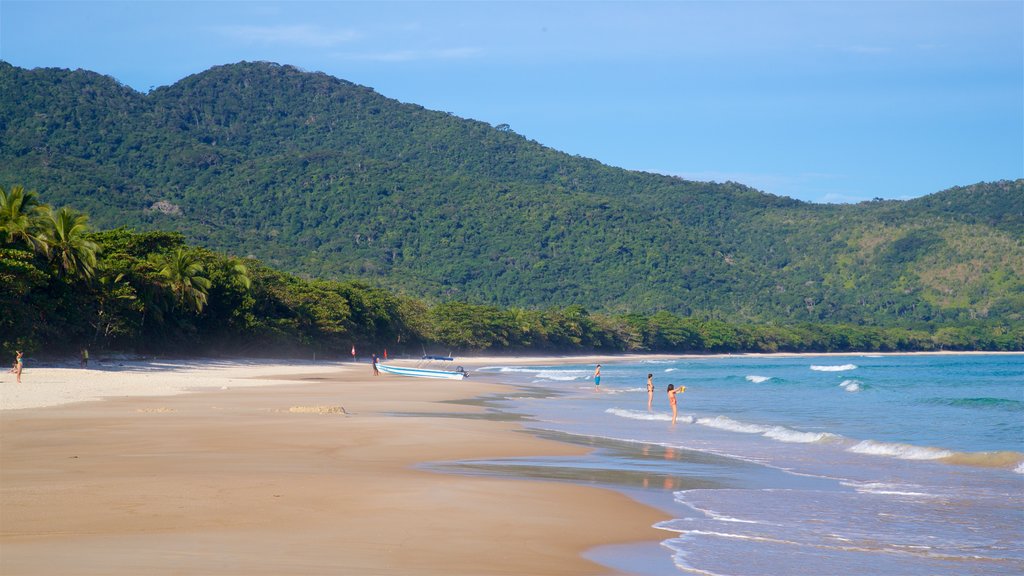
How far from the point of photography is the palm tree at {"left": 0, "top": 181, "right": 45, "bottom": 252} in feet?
124

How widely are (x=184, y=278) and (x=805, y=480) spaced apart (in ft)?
146

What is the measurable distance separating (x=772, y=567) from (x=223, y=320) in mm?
53604

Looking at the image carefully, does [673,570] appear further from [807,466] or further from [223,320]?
[223,320]

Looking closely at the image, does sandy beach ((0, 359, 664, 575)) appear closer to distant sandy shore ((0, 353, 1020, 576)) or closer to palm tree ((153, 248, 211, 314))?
distant sandy shore ((0, 353, 1020, 576))

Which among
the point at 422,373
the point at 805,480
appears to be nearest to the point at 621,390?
the point at 422,373

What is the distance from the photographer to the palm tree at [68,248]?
133 feet

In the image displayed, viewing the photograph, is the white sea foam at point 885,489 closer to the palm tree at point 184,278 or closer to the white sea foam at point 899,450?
the white sea foam at point 899,450

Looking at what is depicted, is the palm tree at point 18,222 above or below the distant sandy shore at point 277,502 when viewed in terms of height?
above

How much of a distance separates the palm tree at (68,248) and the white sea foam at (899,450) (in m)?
33.6

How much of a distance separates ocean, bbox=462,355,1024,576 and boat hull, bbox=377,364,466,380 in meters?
18.7

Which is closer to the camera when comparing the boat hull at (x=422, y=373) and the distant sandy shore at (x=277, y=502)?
the distant sandy shore at (x=277, y=502)

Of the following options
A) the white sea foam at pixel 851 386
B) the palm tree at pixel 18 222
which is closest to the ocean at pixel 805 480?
the white sea foam at pixel 851 386

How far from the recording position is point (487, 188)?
628 ft

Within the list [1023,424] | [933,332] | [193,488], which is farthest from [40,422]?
[933,332]
